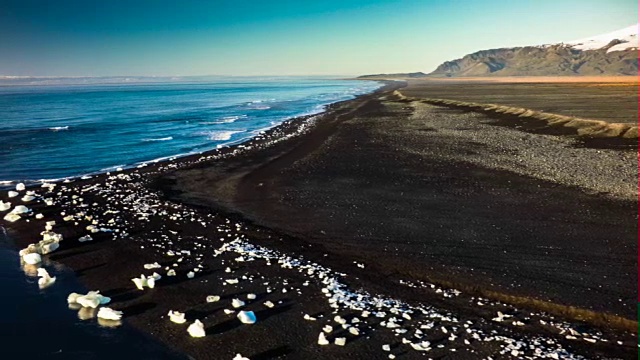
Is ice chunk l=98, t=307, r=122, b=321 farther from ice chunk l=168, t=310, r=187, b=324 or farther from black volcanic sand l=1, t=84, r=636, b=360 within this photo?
ice chunk l=168, t=310, r=187, b=324

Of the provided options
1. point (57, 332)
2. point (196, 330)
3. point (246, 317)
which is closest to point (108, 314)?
point (57, 332)

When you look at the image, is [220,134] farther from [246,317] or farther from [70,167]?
[246,317]

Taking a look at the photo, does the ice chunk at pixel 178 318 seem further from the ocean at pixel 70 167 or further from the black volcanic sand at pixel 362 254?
the ocean at pixel 70 167

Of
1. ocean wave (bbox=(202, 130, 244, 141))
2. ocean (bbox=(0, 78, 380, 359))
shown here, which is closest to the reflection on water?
ocean (bbox=(0, 78, 380, 359))

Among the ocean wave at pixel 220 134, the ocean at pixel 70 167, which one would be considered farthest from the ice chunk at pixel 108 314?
the ocean wave at pixel 220 134

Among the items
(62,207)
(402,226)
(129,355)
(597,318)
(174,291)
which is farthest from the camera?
(62,207)

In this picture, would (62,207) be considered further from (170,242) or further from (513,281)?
(513,281)

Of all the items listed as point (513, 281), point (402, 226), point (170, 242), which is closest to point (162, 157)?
point (170, 242)

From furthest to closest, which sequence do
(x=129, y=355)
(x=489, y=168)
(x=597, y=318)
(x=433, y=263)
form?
(x=489, y=168) → (x=433, y=263) → (x=597, y=318) → (x=129, y=355)
